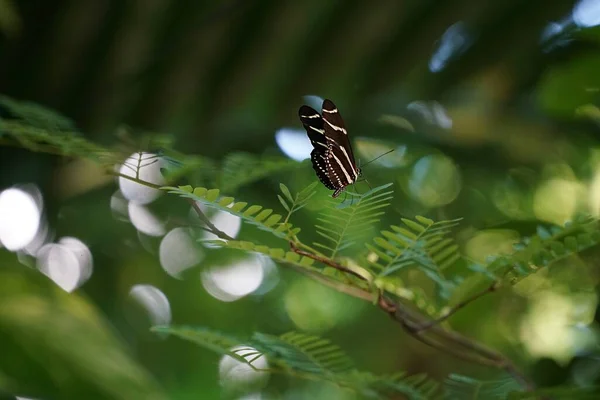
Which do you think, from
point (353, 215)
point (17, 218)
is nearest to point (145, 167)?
point (353, 215)

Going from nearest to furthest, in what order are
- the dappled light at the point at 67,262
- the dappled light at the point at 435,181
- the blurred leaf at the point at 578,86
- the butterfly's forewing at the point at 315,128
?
the butterfly's forewing at the point at 315,128 → the blurred leaf at the point at 578,86 → the dappled light at the point at 435,181 → the dappled light at the point at 67,262

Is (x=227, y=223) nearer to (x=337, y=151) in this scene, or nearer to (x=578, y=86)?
(x=337, y=151)

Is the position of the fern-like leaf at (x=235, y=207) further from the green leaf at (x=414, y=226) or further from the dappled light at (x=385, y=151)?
the dappled light at (x=385, y=151)

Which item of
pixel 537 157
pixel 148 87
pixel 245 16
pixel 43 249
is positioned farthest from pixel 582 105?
pixel 43 249

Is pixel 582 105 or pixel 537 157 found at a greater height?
pixel 537 157

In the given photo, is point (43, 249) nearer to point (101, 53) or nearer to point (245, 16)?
point (101, 53)

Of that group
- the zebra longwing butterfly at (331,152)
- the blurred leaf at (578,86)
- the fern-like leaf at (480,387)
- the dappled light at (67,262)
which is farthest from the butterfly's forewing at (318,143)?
the dappled light at (67,262)
